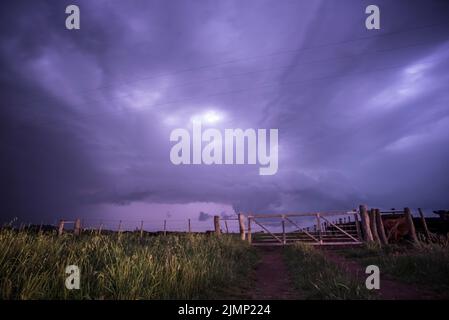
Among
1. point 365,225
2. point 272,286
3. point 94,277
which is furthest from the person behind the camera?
point 365,225

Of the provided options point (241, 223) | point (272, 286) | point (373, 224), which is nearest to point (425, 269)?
point (272, 286)

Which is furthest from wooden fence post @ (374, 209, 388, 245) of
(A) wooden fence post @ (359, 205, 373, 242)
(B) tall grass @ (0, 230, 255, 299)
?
(B) tall grass @ (0, 230, 255, 299)

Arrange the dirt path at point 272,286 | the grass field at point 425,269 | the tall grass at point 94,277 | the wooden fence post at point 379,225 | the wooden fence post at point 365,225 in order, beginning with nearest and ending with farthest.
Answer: the tall grass at point 94,277
the dirt path at point 272,286
the grass field at point 425,269
the wooden fence post at point 365,225
the wooden fence post at point 379,225

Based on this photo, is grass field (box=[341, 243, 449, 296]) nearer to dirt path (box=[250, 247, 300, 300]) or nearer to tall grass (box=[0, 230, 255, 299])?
dirt path (box=[250, 247, 300, 300])

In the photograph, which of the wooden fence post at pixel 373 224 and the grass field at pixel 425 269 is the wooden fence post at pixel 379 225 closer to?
the wooden fence post at pixel 373 224

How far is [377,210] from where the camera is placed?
16.4m

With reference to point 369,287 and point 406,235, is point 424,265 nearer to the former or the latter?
point 369,287

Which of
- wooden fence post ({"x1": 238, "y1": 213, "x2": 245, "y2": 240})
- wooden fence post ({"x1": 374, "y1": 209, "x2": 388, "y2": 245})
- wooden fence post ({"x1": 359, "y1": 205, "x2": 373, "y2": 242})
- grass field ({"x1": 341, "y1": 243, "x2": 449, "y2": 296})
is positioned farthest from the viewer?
wooden fence post ({"x1": 238, "y1": 213, "x2": 245, "y2": 240})

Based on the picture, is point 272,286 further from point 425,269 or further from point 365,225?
point 365,225

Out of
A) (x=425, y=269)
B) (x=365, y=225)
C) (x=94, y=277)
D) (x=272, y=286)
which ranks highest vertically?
(x=365, y=225)

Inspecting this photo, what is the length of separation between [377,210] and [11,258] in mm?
17336

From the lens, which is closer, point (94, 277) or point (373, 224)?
point (94, 277)

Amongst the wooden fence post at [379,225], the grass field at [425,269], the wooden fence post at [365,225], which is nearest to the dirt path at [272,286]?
the grass field at [425,269]
